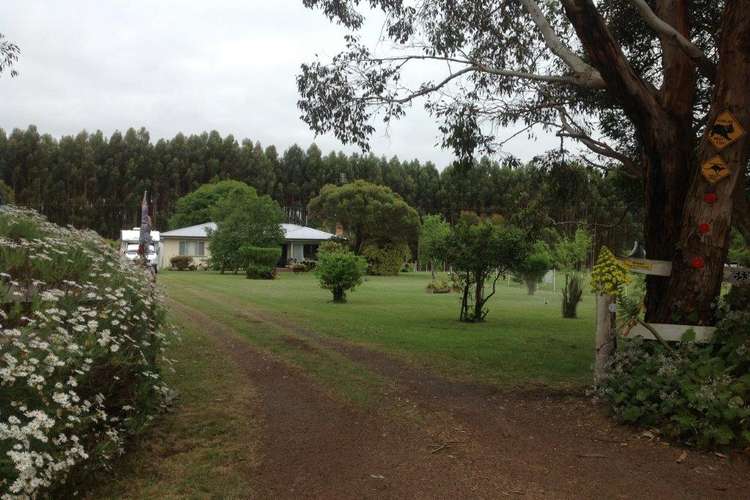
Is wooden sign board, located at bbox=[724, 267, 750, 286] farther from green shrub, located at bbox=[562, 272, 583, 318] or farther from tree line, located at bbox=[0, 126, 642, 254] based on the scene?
tree line, located at bbox=[0, 126, 642, 254]

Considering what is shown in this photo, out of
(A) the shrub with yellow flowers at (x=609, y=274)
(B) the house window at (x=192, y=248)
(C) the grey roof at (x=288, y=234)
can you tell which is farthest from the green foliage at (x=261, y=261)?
(A) the shrub with yellow flowers at (x=609, y=274)

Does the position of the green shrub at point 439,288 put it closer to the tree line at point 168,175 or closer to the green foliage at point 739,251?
the green foliage at point 739,251

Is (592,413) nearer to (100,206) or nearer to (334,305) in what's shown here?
(334,305)

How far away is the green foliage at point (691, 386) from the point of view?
204 inches

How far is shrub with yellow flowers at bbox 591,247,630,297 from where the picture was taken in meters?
6.24

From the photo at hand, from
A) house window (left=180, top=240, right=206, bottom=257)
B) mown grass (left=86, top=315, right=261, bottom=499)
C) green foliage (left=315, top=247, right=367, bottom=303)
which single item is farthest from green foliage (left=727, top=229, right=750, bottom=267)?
house window (left=180, top=240, right=206, bottom=257)

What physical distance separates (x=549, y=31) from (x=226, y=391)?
19.5 ft

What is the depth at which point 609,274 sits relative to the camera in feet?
20.6

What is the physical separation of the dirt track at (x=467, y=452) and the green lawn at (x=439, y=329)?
57.0 inches

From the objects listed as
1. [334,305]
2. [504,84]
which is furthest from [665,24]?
[334,305]

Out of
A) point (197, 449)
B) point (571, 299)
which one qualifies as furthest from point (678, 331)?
point (571, 299)

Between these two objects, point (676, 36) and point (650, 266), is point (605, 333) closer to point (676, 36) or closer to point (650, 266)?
point (650, 266)

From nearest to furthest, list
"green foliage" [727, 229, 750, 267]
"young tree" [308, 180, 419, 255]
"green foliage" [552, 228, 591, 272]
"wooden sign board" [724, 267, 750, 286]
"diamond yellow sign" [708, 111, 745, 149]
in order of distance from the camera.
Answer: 1. "diamond yellow sign" [708, 111, 745, 149]
2. "wooden sign board" [724, 267, 750, 286]
3. "green foliage" [727, 229, 750, 267]
4. "green foliage" [552, 228, 591, 272]
5. "young tree" [308, 180, 419, 255]

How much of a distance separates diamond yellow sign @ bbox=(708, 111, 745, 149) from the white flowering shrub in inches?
226
